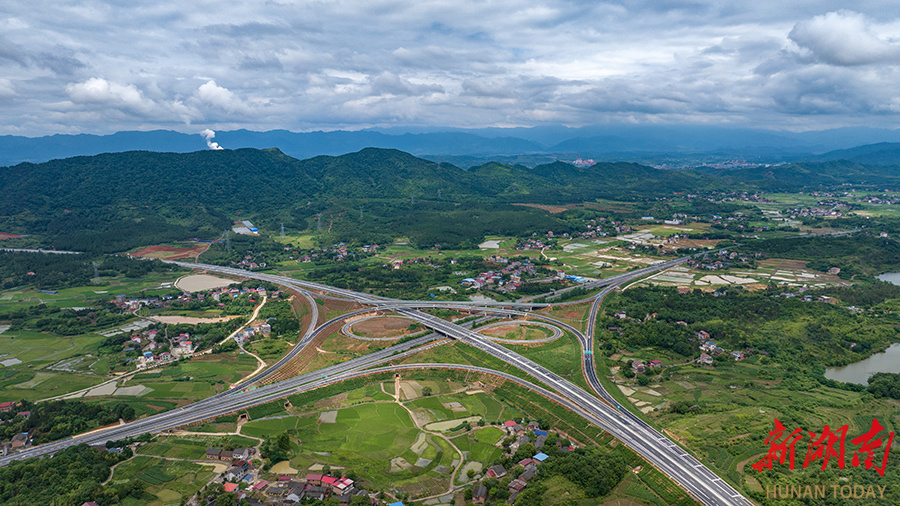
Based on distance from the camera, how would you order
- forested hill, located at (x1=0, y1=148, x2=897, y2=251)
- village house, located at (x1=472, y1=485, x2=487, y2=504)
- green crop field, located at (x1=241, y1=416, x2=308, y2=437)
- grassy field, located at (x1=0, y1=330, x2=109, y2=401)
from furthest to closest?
forested hill, located at (x1=0, y1=148, x2=897, y2=251), grassy field, located at (x1=0, y1=330, x2=109, y2=401), green crop field, located at (x1=241, y1=416, x2=308, y2=437), village house, located at (x1=472, y1=485, x2=487, y2=504)

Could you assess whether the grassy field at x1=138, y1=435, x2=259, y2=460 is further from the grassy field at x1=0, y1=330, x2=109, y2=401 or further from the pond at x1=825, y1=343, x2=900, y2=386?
the pond at x1=825, y1=343, x2=900, y2=386

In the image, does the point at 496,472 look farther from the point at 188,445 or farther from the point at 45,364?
the point at 45,364

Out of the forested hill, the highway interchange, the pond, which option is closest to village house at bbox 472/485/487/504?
the highway interchange

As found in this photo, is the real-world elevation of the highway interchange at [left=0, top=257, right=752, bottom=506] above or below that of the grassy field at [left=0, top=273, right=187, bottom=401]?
below

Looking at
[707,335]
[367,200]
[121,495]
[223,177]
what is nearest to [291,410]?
[121,495]

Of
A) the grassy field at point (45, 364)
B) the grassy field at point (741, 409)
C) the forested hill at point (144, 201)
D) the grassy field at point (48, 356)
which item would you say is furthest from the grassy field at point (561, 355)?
the forested hill at point (144, 201)

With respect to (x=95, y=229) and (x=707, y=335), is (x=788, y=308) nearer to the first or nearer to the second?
(x=707, y=335)
